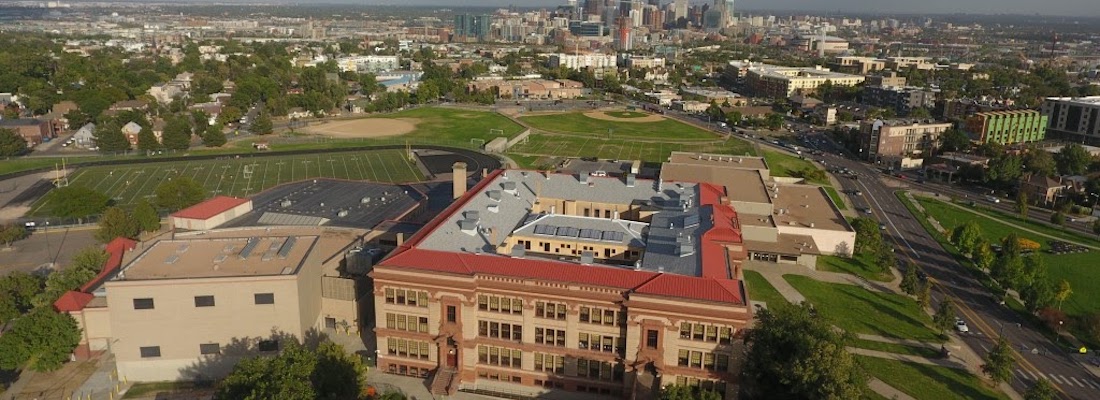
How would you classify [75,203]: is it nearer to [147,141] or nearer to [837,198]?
[147,141]

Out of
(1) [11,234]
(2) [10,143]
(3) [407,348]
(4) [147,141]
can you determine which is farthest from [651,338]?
(2) [10,143]

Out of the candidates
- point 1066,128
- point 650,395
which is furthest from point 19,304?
point 1066,128

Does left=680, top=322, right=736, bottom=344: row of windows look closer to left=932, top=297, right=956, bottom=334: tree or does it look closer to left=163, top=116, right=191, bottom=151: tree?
left=932, top=297, right=956, bottom=334: tree

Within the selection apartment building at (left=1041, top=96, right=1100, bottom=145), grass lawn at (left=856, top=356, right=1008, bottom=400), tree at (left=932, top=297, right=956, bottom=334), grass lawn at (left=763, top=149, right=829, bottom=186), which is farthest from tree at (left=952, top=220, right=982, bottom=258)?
apartment building at (left=1041, top=96, right=1100, bottom=145)

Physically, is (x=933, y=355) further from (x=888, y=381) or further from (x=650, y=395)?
(x=650, y=395)

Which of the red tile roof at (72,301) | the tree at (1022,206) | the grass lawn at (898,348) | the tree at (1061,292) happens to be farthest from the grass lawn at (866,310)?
the red tile roof at (72,301)

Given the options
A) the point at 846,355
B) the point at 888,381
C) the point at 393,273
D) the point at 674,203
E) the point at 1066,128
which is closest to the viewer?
the point at 846,355
